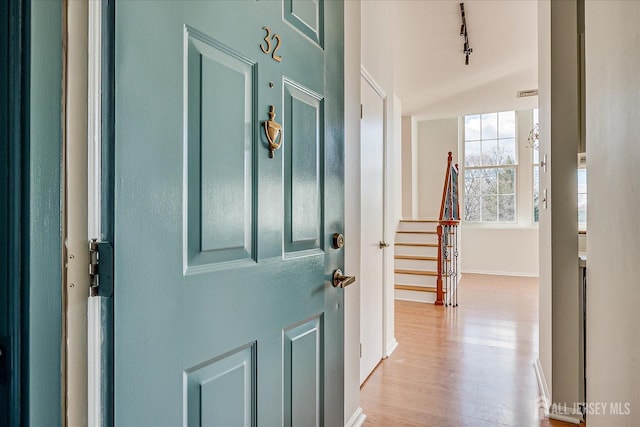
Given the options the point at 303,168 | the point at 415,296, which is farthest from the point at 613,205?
the point at 415,296

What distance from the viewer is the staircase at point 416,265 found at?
4.73 meters

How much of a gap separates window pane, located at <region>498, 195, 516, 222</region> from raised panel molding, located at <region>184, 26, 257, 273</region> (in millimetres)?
7019

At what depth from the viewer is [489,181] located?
23.2 ft

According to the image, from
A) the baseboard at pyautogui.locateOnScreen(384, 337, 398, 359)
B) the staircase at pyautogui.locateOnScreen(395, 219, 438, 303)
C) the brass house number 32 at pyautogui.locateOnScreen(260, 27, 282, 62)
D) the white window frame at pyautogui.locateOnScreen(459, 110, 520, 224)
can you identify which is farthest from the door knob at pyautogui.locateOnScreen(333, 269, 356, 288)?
the white window frame at pyautogui.locateOnScreen(459, 110, 520, 224)

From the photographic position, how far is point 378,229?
279 cm

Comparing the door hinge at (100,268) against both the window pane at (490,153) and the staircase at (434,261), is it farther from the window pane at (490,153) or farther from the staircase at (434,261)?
the window pane at (490,153)

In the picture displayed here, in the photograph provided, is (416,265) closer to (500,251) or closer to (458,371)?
(458,371)

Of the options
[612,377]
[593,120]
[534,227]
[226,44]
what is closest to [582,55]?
[593,120]

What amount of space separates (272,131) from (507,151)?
7027mm

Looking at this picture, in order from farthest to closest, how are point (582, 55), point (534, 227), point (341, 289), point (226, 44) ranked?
point (534, 227) → point (582, 55) → point (341, 289) → point (226, 44)

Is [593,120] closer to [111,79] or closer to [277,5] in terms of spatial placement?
[277,5]

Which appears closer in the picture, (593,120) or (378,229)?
(593,120)

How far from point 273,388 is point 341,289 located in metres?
0.49

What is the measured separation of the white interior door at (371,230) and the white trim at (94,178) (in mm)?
1844
